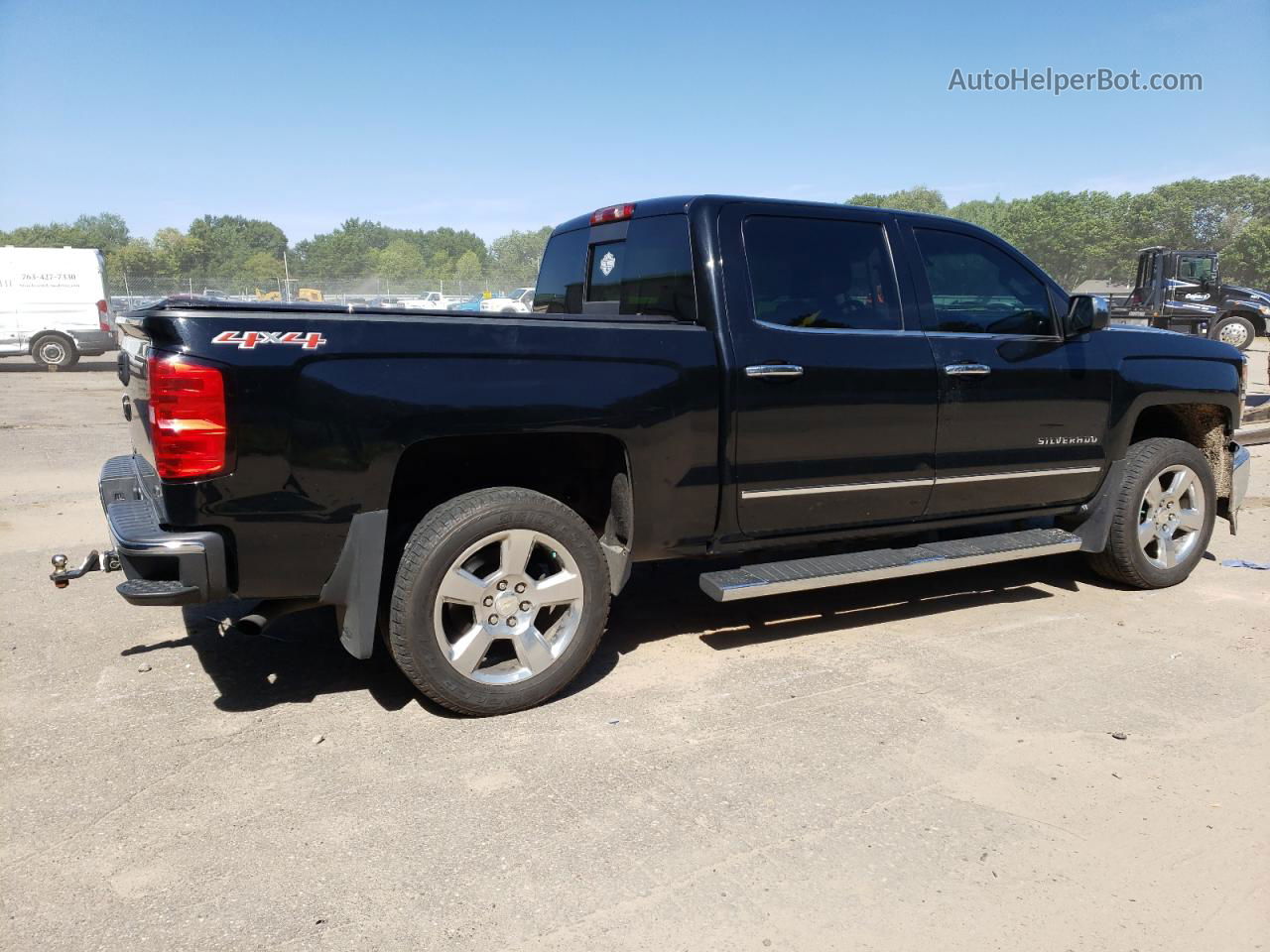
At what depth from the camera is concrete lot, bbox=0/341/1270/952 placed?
7.95 ft

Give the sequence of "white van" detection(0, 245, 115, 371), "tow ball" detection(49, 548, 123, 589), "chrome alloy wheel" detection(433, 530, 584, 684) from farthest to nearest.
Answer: "white van" detection(0, 245, 115, 371) → "tow ball" detection(49, 548, 123, 589) → "chrome alloy wheel" detection(433, 530, 584, 684)

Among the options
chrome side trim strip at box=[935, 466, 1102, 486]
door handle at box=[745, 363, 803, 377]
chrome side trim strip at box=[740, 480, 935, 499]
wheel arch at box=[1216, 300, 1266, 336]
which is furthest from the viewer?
wheel arch at box=[1216, 300, 1266, 336]

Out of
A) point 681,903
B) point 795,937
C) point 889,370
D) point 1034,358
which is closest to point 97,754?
point 681,903

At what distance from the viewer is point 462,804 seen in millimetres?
2957

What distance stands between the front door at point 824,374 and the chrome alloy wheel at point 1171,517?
1628 mm

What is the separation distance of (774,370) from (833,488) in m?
0.64

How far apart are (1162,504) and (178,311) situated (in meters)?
5.01

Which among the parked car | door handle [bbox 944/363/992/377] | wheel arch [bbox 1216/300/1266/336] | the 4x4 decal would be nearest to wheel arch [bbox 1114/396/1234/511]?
door handle [bbox 944/363/992/377]

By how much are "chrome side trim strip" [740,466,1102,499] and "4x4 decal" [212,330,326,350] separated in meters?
1.82

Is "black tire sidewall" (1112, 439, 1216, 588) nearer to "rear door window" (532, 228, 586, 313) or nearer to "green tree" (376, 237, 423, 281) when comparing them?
"rear door window" (532, 228, 586, 313)

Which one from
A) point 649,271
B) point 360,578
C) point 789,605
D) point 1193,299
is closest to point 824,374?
point 649,271

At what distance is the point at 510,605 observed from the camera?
3.54m

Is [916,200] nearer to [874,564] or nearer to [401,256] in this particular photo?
[401,256]

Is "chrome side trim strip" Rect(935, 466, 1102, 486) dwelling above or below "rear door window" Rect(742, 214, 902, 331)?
below
